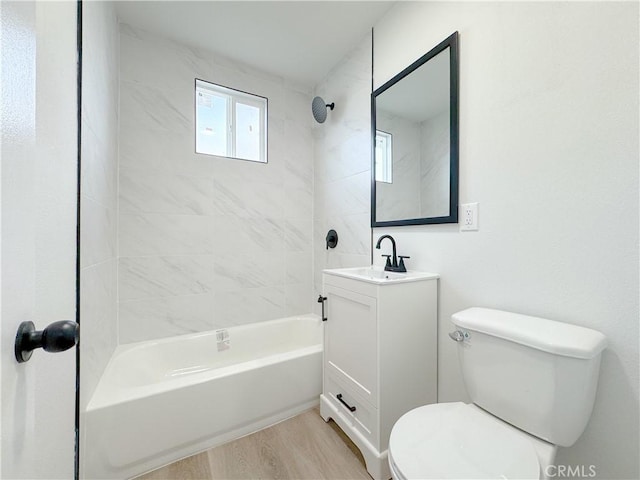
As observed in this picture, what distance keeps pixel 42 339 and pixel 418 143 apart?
172cm

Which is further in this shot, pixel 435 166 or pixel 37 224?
pixel 435 166

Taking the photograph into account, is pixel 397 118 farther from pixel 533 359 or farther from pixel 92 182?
pixel 92 182

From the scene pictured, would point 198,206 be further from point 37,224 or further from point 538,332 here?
Answer: point 538,332

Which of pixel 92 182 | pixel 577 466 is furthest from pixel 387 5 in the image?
pixel 577 466

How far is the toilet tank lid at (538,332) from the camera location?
81 cm

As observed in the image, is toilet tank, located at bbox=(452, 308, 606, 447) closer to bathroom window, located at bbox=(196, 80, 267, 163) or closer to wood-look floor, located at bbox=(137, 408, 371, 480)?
wood-look floor, located at bbox=(137, 408, 371, 480)

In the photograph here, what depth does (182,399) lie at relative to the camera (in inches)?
54.8

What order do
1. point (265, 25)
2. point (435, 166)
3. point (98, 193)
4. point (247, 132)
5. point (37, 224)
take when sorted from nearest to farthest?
point (37, 224) < point (98, 193) < point (435, 166) < point (265, 25) < point (247, 132)

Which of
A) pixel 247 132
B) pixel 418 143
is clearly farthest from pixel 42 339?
pixel 247 132

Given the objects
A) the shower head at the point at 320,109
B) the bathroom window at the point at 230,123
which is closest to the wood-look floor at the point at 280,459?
the bathroom window at the point at 230,123

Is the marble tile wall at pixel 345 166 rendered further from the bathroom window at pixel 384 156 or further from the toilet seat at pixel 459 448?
the toilet seat at pixel 459 448

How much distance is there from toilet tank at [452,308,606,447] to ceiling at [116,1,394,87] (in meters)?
1.99

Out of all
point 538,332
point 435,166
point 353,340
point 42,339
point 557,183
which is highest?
point 435,166

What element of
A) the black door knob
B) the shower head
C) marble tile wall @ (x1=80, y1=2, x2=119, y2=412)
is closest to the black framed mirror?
the shower head
